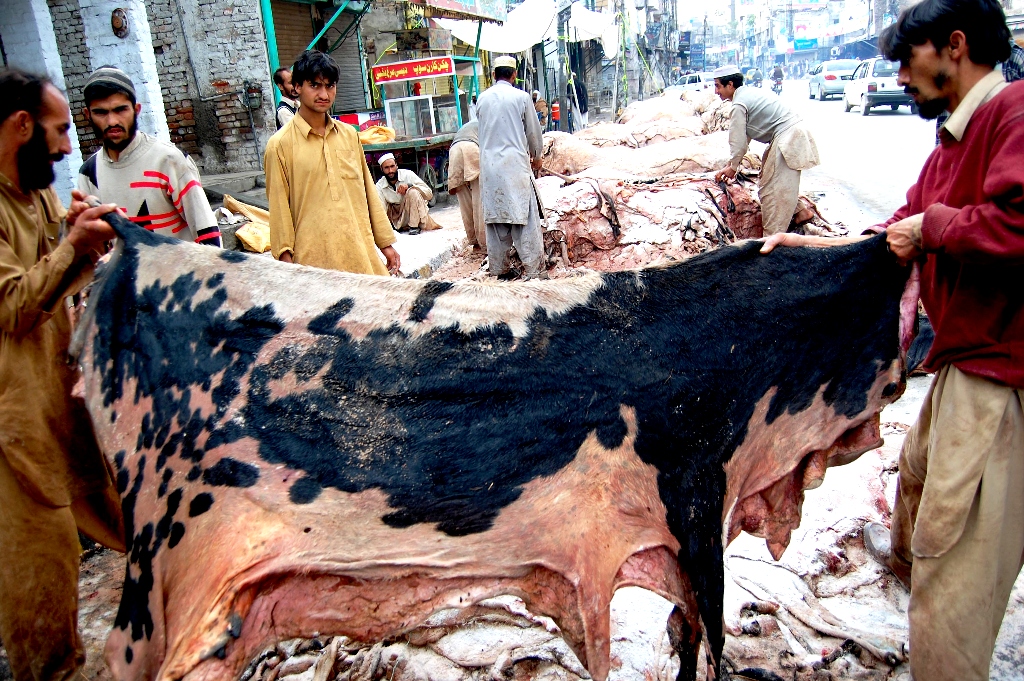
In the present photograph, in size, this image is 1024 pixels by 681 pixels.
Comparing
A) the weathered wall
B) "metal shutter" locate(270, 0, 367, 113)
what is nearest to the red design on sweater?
the weathered wall

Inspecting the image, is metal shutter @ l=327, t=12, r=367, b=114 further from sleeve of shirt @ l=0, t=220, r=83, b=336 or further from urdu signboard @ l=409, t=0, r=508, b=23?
sleeve of shirt @ l=0, t=220, r=83, b=336

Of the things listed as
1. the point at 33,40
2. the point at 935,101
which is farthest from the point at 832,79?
the point at 935,101

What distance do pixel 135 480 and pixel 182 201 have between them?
4.51 ft

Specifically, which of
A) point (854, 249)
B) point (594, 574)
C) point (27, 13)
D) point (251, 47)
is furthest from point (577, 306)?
point (251, 47)

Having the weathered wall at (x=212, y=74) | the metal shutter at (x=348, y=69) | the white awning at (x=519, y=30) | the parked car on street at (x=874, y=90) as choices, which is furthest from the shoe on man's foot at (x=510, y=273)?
the parked car on street at (x=874, y=90)

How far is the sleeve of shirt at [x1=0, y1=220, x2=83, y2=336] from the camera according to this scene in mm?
1837

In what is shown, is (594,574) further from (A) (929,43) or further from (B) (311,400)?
(A) (929,43)

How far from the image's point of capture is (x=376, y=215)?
3666 mm

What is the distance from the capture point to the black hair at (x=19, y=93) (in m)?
1.92

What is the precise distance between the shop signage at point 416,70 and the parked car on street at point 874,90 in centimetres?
1484

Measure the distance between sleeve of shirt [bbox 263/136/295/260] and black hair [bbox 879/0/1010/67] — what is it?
266 cm

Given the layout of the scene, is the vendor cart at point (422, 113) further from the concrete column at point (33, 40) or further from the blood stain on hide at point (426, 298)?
the blood stain on hide at point (426, 298)

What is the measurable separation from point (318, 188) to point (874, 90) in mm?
22526

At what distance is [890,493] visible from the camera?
310cm
